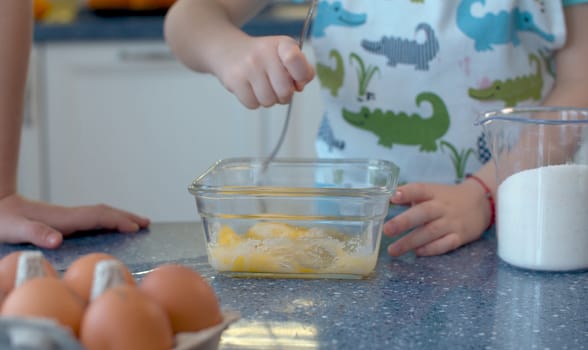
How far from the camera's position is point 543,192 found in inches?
31.5

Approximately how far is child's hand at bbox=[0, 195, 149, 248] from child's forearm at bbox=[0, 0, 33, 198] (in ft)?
0.18

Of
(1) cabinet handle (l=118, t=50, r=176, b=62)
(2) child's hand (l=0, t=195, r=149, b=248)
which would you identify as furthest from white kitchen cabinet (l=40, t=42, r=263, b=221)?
(2) child's hand (l=0, t=195, r=149, b=248)

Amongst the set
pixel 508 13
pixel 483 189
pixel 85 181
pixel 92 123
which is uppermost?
pixel 508 13

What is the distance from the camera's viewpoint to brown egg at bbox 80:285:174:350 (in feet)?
1.54

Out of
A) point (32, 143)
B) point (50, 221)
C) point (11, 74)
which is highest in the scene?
point (11, 74)

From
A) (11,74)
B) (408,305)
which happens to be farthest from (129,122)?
(408,305)

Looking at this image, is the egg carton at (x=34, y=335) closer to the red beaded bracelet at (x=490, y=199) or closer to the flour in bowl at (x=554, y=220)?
the flour in bowl at (x=554, y=220)

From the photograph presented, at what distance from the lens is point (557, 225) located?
2.62ft

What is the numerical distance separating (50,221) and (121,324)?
0.52 meters

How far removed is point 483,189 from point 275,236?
1.00 feet

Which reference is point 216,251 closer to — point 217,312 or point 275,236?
point 275,236

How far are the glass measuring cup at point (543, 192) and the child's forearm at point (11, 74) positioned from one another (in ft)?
1.78

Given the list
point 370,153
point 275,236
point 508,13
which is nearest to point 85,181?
point 370,153

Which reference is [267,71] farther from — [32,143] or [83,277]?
[32,143]
